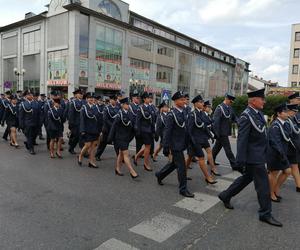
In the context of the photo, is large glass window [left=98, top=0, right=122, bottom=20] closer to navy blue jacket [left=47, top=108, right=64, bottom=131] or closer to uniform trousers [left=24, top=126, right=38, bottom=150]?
uniform trousers [left=24, top=126, right=38, bottom=150]

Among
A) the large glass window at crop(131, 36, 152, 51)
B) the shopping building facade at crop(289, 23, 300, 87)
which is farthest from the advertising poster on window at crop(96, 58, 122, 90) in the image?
the shopping building facade at crop(289, 23, 300, 87)

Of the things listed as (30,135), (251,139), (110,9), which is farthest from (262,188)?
(110,9)

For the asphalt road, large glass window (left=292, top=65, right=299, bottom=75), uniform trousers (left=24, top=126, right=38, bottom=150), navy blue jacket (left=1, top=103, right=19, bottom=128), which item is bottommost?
the asphalt road

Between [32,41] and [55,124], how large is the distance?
32504mm

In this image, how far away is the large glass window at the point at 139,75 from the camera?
39344mm

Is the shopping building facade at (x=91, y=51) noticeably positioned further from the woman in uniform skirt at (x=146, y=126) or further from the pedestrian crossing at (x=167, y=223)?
the pedestrian crossing at (x=167, y=223)

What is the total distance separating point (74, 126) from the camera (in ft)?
30.9

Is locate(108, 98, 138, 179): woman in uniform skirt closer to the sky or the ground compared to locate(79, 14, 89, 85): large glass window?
closer to the ground

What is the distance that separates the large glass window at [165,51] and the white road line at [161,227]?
4145 cm

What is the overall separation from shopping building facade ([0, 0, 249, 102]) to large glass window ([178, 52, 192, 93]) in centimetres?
32

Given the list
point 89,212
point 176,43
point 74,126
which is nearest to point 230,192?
point 89,212

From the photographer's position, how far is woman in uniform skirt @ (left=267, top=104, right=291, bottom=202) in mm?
5113

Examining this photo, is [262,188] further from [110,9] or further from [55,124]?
[110,9]

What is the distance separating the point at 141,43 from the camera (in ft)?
133
